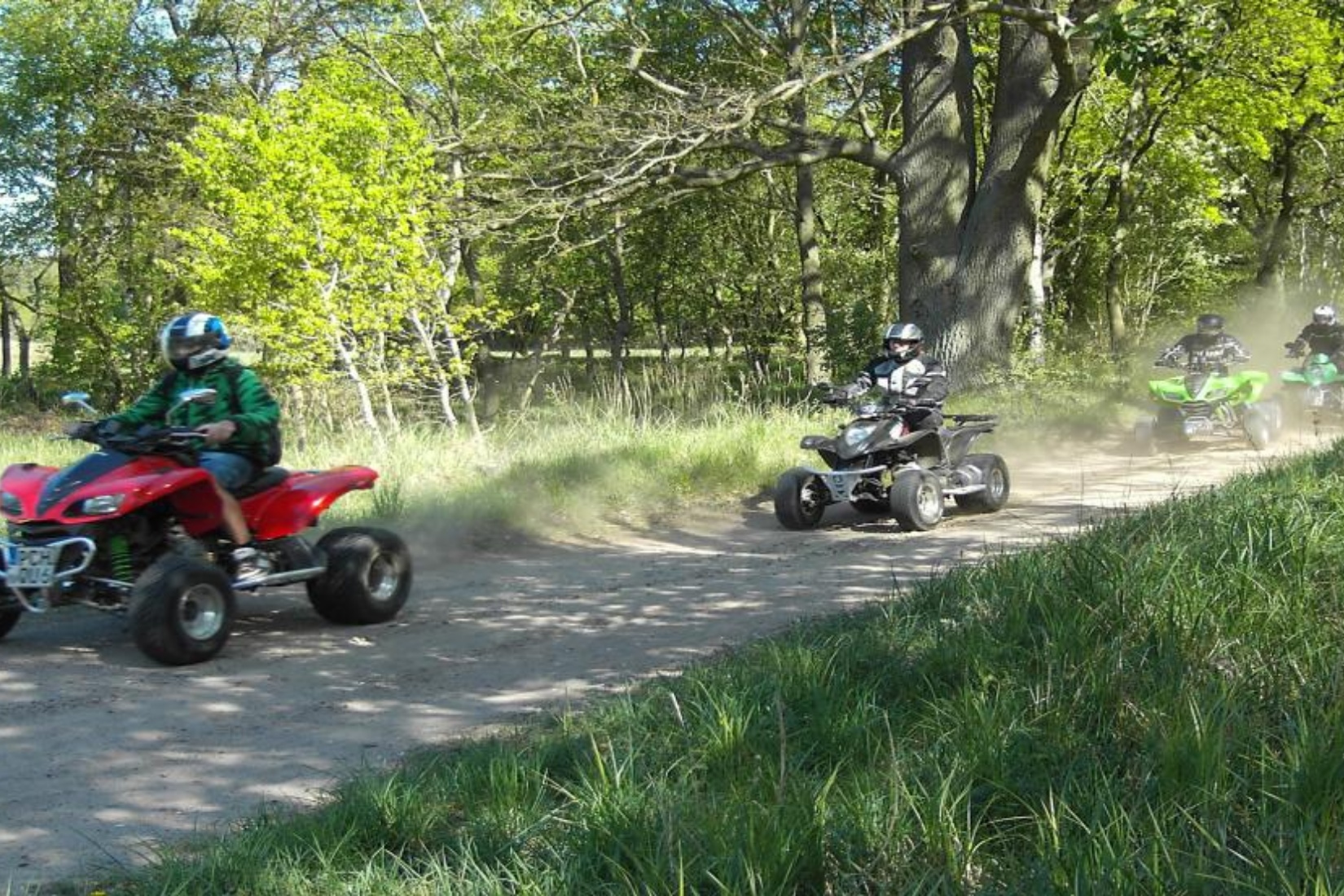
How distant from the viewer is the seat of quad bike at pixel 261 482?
7942 millimetres

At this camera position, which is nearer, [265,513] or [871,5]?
[265,513]

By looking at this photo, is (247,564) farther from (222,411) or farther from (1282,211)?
(1282,211)

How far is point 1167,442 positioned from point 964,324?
337 centimetres

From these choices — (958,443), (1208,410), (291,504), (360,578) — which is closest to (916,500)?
(958,443)

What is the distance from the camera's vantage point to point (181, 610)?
276 inches

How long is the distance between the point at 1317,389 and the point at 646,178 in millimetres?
9790

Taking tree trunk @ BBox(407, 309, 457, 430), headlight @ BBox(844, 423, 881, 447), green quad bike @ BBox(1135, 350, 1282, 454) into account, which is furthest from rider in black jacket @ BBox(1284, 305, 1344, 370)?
tree trunk @ BBox(407, 309, 457, 430)

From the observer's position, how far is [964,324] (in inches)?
747

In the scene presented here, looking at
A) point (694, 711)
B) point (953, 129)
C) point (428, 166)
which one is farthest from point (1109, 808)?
point (953, 129)

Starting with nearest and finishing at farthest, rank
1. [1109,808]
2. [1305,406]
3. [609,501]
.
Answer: [1109,808] < [609,501] < [1305,406]

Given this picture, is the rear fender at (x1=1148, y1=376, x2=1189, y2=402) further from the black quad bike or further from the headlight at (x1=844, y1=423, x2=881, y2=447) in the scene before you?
the headlight at (x1=844, y1=423, x2=881, y2=447)

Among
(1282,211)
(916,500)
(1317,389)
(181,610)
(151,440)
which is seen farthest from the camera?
(1282,211)

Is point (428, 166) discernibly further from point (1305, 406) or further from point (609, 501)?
point (1305, 406)

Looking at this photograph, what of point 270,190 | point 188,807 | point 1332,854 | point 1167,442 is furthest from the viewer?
point 1167,442
